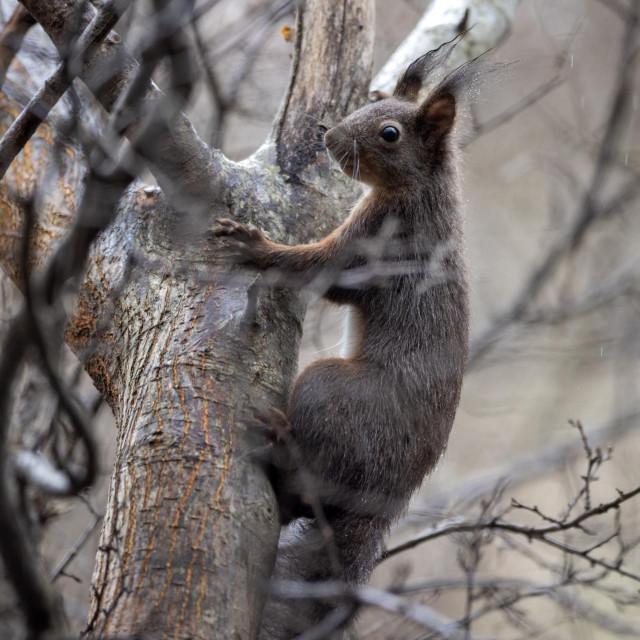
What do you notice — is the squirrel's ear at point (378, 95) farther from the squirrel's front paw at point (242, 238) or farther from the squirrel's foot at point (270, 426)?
the squirrel's foot at point (270, 426)

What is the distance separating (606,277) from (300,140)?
455 centimetres

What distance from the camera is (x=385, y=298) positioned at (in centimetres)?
353

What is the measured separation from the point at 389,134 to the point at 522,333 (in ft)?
10.6

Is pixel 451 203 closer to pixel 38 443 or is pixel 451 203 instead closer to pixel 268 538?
pixel 268 538

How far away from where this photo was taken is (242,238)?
10.8ft

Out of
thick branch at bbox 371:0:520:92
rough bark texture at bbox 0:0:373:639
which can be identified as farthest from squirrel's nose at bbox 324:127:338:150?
thick branch at bbox 371:0:520:92

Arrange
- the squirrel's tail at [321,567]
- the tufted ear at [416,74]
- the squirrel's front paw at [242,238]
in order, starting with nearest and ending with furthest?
1. the squirrel's tail at [321,567]
2. the squirrel's front paw at [242,238]
3. the tufted ear at [416,74]

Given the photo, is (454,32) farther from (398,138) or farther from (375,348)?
(375,348)

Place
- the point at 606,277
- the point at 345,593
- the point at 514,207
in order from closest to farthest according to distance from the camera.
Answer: the point at 345,593 < the point at 606,277 < the point at 514,207

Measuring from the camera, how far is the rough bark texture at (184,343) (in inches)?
89.8

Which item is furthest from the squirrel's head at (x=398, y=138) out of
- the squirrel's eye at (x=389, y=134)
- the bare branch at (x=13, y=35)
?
the bare branch at (x=13, y=35)

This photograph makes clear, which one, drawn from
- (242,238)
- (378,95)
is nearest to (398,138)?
(378,95)

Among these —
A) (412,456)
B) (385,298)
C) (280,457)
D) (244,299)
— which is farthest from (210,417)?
(385,298)

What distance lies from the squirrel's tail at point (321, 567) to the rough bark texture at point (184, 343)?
245 millimetres
